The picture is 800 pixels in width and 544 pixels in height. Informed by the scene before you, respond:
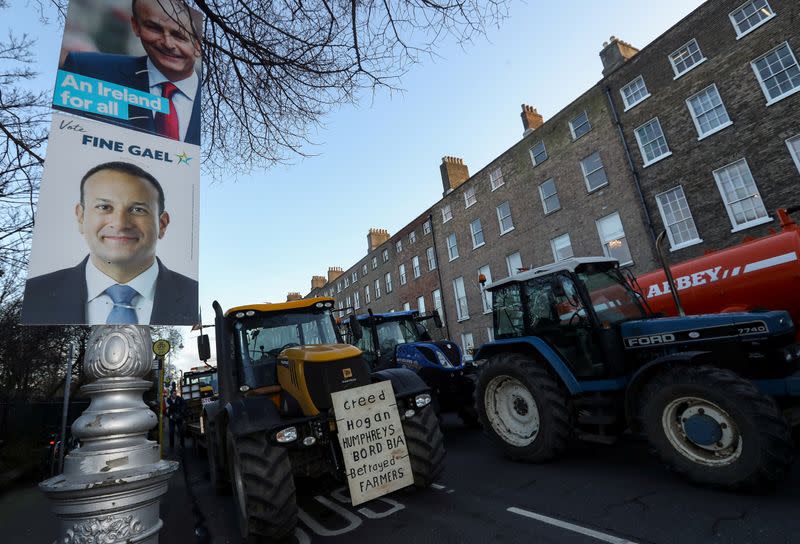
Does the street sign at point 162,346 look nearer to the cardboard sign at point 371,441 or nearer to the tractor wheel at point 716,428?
the cardboard sign at point 371,441

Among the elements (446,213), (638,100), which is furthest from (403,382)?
(446,213)

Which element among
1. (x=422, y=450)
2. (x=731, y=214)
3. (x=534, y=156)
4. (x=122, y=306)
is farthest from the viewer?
(x=534, y=156)

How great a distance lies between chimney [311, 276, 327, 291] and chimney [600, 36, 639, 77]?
36446 millimetres

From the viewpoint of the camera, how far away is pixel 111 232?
1716 millimetres

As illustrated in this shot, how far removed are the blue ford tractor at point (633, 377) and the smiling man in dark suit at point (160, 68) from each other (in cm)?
495

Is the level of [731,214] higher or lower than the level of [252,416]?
higher

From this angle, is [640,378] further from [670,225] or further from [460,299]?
[460,299]

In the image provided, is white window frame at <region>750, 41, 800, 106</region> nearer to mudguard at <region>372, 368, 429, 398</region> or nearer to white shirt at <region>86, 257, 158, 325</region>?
mudguard at <region>372, 368, 429, 398</region>

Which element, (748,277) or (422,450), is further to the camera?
(748,277)

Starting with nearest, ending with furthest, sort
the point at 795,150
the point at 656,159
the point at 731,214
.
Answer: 1. the point at 795,150
2. the point at 731,214
3. the point at 656,159

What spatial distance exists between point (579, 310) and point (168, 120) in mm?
5248

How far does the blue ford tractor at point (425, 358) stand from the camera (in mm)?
8273

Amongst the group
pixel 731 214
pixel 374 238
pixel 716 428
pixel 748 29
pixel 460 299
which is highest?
pixel 374 238

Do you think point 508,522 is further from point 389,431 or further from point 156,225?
point 156,225
